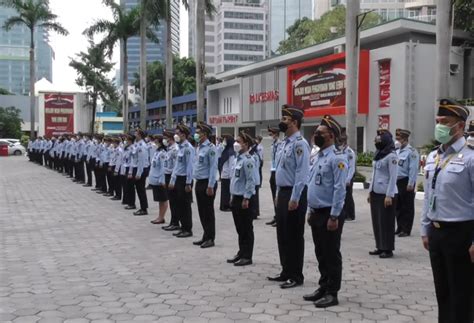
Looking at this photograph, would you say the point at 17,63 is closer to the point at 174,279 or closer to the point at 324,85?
the point at 324,85

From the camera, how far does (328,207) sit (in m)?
5.15

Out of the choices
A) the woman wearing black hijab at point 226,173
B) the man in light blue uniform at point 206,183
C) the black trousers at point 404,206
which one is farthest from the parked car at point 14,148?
the black trousers at point 404,206

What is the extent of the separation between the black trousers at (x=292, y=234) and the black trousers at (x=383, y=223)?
194cm

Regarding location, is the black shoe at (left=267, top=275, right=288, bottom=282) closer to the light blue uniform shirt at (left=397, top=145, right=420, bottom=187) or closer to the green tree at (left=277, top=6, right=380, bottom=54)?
the light blue uniform shirt at (left=397, top=145, right=420, bottom=187)

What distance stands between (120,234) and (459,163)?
659 centimetres

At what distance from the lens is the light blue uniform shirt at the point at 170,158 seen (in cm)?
939

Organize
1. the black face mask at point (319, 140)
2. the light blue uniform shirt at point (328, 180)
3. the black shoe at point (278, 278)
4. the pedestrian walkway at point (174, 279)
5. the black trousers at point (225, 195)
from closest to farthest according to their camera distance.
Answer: the pedestrian walkway at point (174, 279) → the light blue uniform shirt at point (328, 180) → the black face mask at point (319, 140) → the black shoe at point (278, 278) → the black trousers at point (225, 195)

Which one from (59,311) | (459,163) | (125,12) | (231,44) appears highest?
(231,44)

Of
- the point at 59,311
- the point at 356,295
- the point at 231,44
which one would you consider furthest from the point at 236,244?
the point at 231,44

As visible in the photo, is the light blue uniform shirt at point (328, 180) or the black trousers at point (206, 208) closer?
the light blue uniform shirt at point (328, 180)

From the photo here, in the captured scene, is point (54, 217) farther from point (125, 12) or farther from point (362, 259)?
point (125, 12)

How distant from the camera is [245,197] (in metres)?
6.80

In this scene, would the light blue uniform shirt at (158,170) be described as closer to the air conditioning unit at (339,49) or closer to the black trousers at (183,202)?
the black trousers at (183,202)

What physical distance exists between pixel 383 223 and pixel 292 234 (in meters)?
2.14
